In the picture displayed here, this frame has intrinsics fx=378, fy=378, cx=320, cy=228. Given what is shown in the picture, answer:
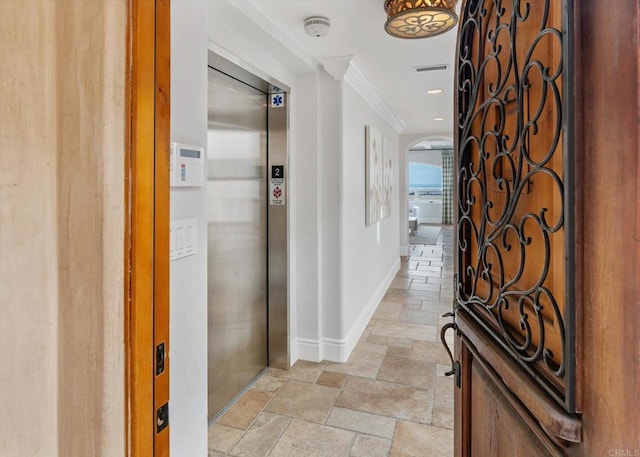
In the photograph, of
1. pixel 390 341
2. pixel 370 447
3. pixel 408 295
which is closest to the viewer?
pixel 370 447

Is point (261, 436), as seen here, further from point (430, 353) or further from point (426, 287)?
point (426, 287)

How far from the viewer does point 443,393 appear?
8.46 ft

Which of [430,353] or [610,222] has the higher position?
[610,222]

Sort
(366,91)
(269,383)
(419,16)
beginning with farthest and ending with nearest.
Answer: (366,91)
(269,383)
(419,16)

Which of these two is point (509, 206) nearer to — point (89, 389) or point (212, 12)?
point (89, 389)

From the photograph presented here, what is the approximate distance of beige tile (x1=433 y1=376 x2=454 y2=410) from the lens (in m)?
2.44

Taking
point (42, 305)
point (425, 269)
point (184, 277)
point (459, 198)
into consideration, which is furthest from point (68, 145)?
point (425, 269)

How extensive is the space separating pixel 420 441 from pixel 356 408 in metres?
0.46

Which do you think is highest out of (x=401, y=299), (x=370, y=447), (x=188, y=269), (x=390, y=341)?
(x=188, y=269)

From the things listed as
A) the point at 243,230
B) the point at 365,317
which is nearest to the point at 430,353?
the point at 365,317

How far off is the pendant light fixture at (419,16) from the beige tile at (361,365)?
233 cm

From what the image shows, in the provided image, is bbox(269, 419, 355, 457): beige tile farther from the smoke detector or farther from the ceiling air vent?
the ceiling air vent

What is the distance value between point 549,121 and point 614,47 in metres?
0.21

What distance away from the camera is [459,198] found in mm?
1192
